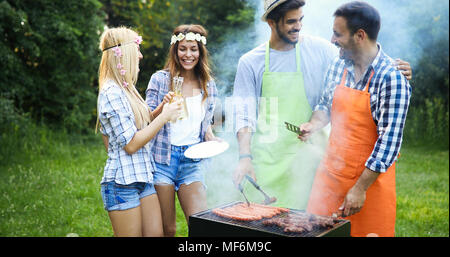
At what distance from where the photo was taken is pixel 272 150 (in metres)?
3.03

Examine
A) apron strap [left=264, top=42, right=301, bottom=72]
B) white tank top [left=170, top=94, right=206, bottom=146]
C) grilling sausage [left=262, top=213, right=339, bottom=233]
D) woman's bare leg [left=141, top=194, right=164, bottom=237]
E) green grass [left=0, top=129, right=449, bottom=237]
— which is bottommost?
green grass [left=0, top=129, right=449, bottom=237]

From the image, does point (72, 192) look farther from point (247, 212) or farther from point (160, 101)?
point (247, 212)

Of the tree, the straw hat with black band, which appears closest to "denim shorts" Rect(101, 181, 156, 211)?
the straw hat with black band

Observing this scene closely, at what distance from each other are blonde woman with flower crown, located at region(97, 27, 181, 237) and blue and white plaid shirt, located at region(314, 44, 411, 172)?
120 cm

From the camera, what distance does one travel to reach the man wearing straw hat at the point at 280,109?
2926mm

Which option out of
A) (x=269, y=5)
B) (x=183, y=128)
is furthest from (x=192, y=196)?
(x=269, y=5)

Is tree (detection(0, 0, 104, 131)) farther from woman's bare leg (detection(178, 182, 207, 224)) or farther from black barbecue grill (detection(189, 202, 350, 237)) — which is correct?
black barbecue grill (detection(189, 202, 350, 237))

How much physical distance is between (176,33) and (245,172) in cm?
113

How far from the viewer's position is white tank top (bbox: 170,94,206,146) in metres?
3.05

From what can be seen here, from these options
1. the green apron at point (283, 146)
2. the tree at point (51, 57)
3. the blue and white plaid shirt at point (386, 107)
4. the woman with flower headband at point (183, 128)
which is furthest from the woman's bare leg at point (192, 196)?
the tree at point (51, 57)
